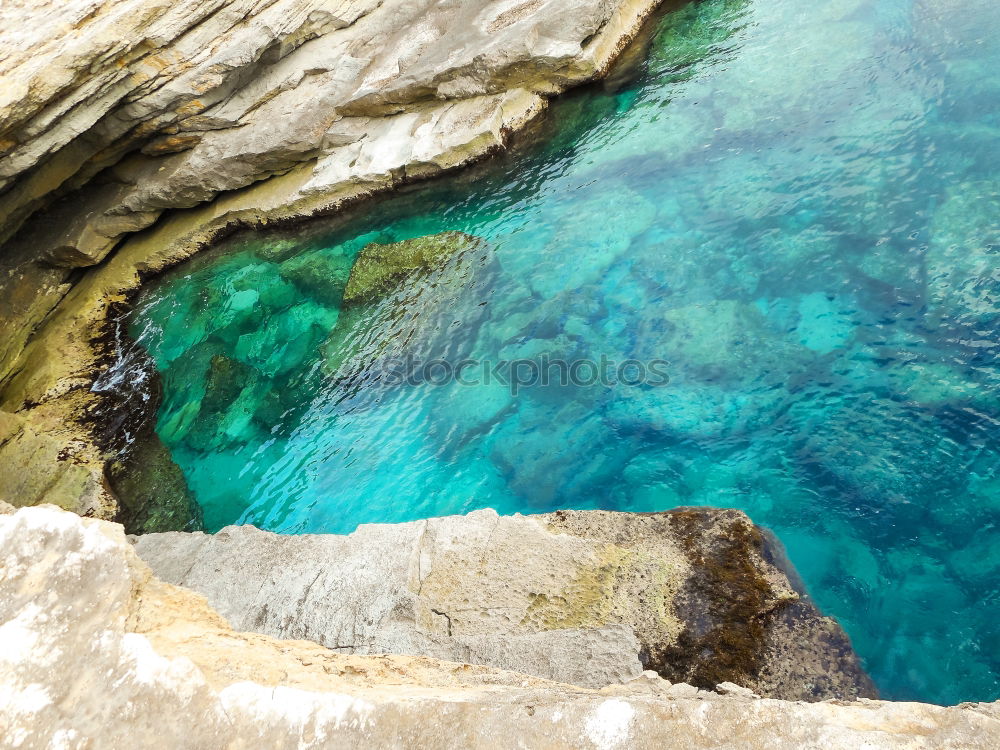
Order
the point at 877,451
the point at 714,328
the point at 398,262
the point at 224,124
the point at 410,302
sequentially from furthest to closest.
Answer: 1. the point at 224,124
2. the point at 398,262
3. the point at 410,302
4. the point at 714,328
5. the point at 877,451

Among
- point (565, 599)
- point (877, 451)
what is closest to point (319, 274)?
point (565, 599)

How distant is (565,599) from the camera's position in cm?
496

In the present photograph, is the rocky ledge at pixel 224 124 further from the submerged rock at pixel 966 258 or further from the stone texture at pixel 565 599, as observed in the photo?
the submerged rock at pixel 966 258

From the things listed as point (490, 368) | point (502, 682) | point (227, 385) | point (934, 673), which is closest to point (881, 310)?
point (934, 673)

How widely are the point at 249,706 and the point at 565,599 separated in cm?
279

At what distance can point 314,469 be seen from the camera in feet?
27.5

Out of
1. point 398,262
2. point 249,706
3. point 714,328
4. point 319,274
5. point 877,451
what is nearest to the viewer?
point 249,706

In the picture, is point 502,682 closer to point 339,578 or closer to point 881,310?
point 339,578

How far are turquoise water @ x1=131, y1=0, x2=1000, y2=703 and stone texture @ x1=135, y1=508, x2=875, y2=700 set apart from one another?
86cm

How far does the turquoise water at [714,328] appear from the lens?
19.1 feet

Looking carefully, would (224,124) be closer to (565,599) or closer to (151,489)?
(151,489)

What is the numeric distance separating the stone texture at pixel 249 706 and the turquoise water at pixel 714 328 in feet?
9.72

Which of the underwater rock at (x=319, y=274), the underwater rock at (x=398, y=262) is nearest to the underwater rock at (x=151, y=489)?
the underwater rock at (x=319, y=274)

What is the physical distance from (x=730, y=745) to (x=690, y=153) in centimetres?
960
